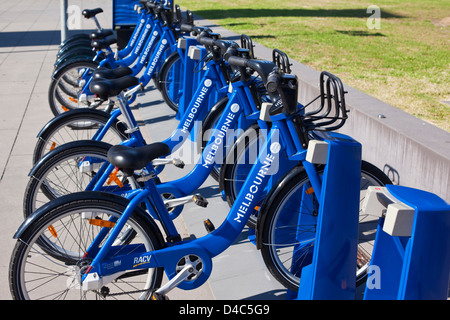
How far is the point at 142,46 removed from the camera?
24.3 ft

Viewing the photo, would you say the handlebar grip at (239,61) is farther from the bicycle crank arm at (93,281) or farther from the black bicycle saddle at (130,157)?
the bicycle crank arm at (93,281)

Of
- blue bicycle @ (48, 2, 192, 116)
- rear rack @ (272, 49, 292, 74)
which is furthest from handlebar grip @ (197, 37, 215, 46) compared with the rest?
blue bicycle @ (48, 2, 192, 116)

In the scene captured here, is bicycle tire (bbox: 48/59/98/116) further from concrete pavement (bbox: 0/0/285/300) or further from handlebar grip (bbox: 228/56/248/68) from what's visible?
handlebar grip (bbox: 228/56/248/68)

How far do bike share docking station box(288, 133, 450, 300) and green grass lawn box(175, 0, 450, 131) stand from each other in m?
2.84

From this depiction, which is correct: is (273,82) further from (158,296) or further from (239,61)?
(158,296)

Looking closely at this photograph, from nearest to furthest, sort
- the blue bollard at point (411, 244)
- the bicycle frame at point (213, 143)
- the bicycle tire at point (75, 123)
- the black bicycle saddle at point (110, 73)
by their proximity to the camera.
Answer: the blue bollard at point (411, 244), the bicycle frame at point (213, 143), the black bicycle saddle at point (110, 73), the bicycle tire at point (75, 123)

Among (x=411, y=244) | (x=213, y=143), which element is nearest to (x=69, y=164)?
(x=213, y=143)

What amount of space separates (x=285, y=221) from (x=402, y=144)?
134 cm

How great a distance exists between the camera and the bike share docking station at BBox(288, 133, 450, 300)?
82.2 inches

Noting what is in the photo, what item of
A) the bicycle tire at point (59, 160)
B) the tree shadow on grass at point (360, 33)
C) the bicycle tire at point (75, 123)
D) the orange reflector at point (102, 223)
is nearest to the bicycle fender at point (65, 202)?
the orange reflector at point (102, 223)

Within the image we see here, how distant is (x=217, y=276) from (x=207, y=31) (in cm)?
217

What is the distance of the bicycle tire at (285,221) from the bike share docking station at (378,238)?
372mm

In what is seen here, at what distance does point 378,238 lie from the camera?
2240 mm

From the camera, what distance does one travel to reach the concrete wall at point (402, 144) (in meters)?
3.77
